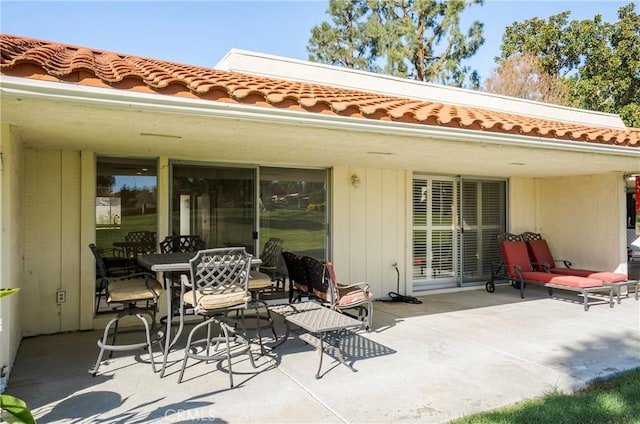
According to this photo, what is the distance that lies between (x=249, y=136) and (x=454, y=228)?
234 inches

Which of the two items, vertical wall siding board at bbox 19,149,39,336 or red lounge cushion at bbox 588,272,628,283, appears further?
red lounge cushion at bbox 588,272,628,283

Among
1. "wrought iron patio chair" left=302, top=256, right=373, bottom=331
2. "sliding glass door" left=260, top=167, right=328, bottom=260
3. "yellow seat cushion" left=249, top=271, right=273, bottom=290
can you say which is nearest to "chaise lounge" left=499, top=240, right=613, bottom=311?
"sliding glass door" left=260, top=167, right=328, bottom=260

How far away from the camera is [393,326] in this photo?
19.7ft

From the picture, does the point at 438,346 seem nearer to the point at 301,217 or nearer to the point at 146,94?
the point at 301,217

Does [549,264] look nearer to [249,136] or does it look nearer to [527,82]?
[249,136]

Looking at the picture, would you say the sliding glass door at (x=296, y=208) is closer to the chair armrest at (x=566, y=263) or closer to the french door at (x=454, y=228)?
the french door at (x=454, y=228)

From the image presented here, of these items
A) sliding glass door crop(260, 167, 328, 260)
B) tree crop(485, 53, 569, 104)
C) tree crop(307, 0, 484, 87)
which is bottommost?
sliding glass door crop(260, 167, 328, 260)

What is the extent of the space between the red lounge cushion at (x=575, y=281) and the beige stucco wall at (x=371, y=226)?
8.71ft

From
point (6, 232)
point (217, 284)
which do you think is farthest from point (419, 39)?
point (6, 232)

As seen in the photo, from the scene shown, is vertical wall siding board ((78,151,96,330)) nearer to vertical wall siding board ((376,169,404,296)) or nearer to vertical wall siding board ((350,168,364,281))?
vertical wall siding board ((350,168,364,281))

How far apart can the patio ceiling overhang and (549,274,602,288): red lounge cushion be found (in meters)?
2.00

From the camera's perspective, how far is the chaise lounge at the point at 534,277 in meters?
7.36

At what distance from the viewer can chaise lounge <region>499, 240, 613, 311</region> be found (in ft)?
24.2

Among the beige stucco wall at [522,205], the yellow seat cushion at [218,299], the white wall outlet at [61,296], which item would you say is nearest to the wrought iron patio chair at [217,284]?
the yellow seat cushion at [218,299]
